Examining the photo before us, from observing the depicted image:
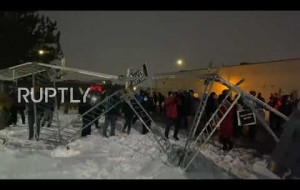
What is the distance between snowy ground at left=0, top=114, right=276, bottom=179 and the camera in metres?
9.47

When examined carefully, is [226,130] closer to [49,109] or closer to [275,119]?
[275,119]

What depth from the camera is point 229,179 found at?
9.24 meters

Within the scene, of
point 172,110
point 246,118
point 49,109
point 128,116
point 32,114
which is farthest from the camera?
point 128,116

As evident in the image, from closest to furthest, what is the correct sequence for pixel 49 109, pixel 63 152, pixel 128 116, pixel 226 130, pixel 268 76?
pixel 63 152 < pixel 226 130 < pixel 49 109 < pixel 128 116 < pixel 268 76

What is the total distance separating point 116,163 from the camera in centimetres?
1073

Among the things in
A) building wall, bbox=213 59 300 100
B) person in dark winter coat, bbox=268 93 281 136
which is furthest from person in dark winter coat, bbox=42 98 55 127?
building wall, bbox=213 59 300 100

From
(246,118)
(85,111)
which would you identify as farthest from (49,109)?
(246,118)

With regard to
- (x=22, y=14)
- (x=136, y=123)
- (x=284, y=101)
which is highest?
(x=22, y=14)

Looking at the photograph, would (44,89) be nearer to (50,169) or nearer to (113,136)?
(113,136)

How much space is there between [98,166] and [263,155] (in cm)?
479

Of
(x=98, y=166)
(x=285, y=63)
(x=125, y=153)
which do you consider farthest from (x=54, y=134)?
(x=285, y=63)

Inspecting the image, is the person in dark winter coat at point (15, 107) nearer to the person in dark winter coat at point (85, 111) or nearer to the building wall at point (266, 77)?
the person in dark winter coat at point (85, 111)

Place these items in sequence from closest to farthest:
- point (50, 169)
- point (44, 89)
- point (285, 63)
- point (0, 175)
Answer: point (0, 175)
point (50, 169)
point (44, 89)
point (285, 63)

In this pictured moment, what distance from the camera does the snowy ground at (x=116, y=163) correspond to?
947cm
